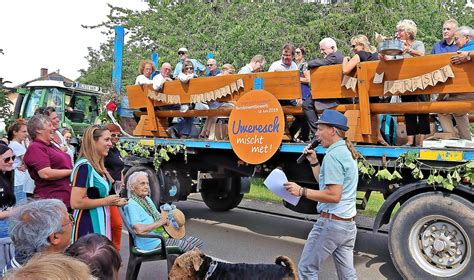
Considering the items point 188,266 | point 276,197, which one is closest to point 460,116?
point 188,266

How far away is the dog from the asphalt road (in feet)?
7.17

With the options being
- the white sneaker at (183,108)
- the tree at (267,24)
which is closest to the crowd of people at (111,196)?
the white sneaker at (183,108)

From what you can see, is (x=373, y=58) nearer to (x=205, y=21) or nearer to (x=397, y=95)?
(x=397, y=95)

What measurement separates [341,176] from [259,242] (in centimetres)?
368

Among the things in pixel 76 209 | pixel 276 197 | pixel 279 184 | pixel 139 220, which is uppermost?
pixel 279 184

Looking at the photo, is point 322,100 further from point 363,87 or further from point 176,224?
point 176,224

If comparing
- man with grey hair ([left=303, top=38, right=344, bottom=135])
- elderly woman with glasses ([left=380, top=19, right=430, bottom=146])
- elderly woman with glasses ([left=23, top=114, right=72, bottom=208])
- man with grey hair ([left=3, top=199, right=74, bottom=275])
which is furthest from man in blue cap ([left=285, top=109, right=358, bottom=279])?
elderly woman with glasses ([left=23, top=114, right=72, bottom=208])

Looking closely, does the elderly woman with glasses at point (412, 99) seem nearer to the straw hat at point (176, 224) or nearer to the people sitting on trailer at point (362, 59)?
the people sitting on trailer at point (362, 59)

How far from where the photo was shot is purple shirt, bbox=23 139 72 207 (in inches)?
176

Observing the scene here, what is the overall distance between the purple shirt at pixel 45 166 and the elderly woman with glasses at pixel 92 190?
652mm

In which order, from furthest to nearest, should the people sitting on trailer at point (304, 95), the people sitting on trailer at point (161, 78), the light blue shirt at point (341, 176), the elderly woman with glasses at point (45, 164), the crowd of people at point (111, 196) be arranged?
the people sitting on trailer at point (161, 78) → the people sitting on trailer at point (304, 95) → the elderly woman with glasses at point (45, 164) → the light blue shirt at point (341, 176) → the crowd of people at point (111, 196)

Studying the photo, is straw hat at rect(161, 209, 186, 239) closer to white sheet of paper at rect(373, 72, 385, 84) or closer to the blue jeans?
the blue jeans

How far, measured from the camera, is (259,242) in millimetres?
7016

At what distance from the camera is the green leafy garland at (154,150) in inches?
298
